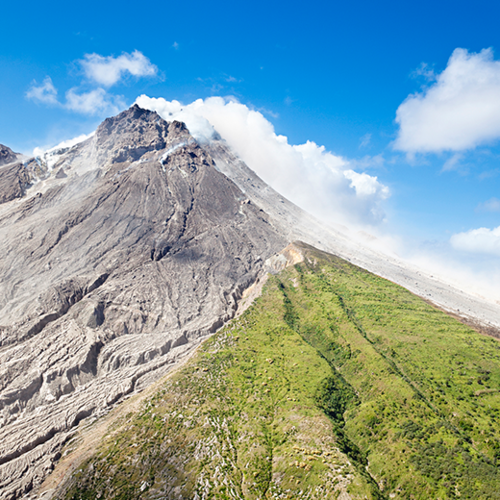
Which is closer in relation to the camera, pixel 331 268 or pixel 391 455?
pixel 391 455

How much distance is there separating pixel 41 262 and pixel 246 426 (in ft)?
259

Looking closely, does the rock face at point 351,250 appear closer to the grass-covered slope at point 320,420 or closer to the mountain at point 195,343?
the mountain at point 195,343

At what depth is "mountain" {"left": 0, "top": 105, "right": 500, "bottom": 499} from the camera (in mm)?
41938

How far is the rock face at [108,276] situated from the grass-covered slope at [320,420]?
46.7ft

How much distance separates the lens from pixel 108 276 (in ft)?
296

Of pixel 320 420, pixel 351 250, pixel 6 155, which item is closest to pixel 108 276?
pixel 320 420

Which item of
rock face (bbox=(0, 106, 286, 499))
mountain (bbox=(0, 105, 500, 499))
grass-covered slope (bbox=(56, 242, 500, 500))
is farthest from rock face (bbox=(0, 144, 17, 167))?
grass-covered slope (bbox=(56, 242, 500, 500))

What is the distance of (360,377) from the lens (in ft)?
183

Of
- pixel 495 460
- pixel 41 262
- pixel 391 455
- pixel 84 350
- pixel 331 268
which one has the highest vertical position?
pixel 331 268

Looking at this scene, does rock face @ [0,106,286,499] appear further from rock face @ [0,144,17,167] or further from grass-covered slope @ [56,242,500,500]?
rock face @ [0,144,17,167]

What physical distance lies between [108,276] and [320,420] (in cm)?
6836

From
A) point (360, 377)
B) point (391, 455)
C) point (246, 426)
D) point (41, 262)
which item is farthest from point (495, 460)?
point (41, 262)

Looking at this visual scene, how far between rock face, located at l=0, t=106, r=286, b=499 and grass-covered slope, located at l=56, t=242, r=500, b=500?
46.7ft

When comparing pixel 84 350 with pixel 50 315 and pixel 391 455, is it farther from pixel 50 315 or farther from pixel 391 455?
pixel 391 455
